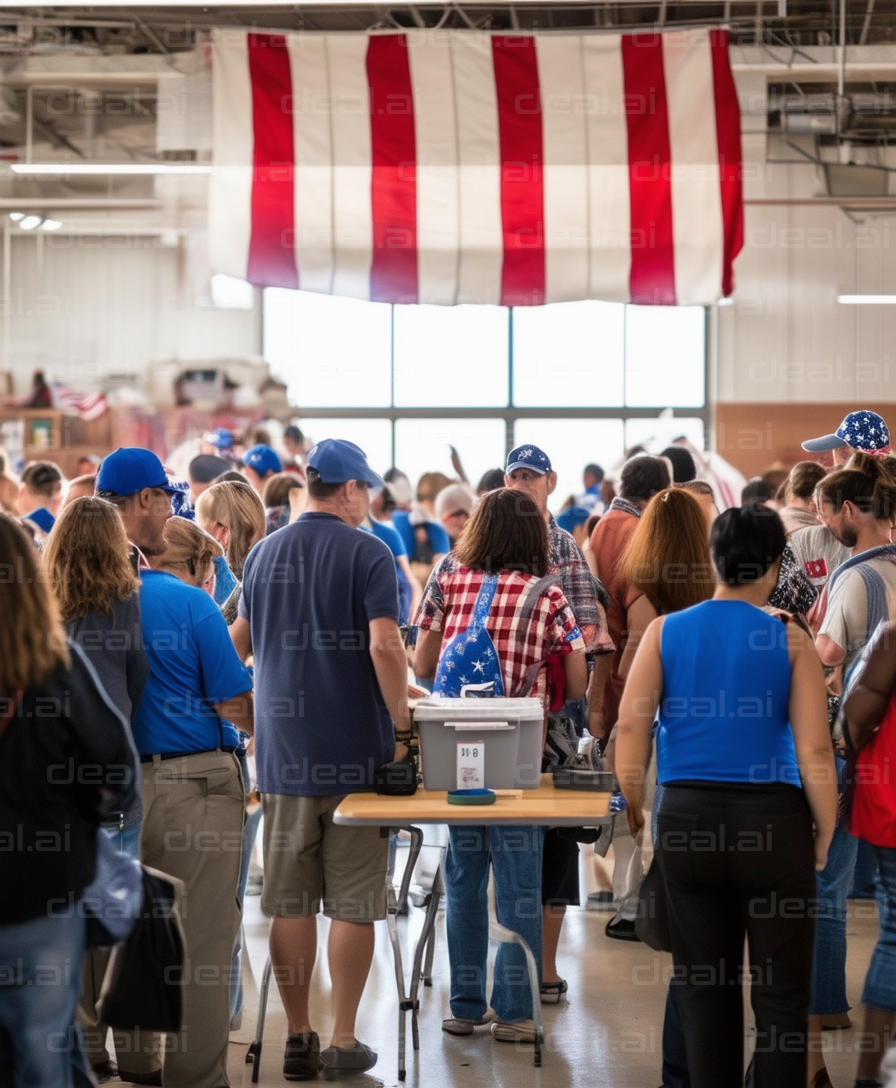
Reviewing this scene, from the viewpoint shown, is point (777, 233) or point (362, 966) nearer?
point (362, 966)

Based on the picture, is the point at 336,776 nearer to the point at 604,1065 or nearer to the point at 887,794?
the point at 604,1065

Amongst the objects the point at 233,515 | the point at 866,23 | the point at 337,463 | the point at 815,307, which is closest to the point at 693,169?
the point at 866,23

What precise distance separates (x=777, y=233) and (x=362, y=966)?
12.4m

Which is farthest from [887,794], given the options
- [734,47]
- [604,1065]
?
[734,47]

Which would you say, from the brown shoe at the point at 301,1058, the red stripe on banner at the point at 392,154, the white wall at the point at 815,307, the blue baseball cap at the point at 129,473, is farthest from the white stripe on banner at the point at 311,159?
the white wall at the point at 815,307

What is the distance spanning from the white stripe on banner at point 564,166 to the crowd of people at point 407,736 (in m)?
4.13

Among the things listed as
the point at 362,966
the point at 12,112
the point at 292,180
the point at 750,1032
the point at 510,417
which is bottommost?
the point at 750,1032

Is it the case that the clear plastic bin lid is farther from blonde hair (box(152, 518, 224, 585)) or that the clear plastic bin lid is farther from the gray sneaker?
the gray sneaker

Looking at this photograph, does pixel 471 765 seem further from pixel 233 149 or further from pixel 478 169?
pixel 233 149

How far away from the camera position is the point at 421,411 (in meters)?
15.4

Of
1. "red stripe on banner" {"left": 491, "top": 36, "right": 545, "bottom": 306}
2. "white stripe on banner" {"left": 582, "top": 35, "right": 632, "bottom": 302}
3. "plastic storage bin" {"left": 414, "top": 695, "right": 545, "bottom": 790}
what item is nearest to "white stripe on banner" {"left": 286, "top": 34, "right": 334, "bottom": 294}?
"red stripe on banner" {"left": 491, "top": 36, "right": 545, "bottom": 306}

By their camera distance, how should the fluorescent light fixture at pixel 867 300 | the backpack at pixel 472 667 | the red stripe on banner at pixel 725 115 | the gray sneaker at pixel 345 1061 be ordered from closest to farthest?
1. the gray sneaker at pixel 345 1061
2. the backpack at pixel 472 667
3. the red stripe on banner at pixel 725 115
4. the fluorescent light fixture at pixel 867 300

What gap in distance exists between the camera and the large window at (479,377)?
15188 mm

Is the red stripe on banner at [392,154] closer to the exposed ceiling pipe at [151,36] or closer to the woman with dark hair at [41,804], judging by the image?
the exposed ceiling pipe at [151,36]
